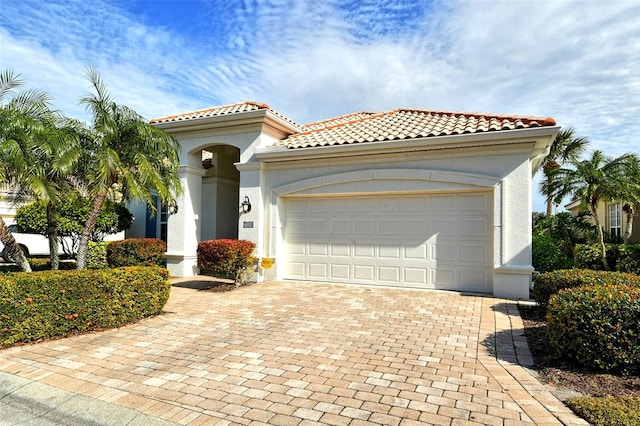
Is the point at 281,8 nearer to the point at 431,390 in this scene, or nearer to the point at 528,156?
the point at 528,156

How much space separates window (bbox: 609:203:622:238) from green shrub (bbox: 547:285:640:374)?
562 inches

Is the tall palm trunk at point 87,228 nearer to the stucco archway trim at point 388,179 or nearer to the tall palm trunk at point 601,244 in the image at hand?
the stucco archway trim at point 388,179

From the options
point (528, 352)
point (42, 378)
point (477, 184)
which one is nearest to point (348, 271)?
point (477, 184)

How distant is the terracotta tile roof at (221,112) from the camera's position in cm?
1188

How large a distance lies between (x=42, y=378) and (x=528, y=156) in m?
9.76

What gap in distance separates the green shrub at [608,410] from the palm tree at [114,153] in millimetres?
7568

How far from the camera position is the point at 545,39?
29.5ft

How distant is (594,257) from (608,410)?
962cm

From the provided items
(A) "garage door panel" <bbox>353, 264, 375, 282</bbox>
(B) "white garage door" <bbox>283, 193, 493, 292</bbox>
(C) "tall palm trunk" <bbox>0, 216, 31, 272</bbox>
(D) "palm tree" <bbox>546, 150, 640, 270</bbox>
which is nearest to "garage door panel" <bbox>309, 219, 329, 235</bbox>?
(B) "white garage door" <bbox>283, 193, 493, 292</bbox>

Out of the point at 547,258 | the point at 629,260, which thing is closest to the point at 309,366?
the point at 547,258

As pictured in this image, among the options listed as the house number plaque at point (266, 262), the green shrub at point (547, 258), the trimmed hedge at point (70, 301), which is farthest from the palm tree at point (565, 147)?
the trimmed hedge at point (70, 301)

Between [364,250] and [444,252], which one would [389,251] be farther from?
[444,252]

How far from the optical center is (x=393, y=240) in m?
10.5

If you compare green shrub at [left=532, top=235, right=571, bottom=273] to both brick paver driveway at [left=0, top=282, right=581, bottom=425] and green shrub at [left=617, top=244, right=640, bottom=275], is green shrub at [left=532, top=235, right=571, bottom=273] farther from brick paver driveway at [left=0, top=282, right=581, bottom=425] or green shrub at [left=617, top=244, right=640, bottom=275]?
brick paver driveway at [left=0, top=282, right=581, bottom=425]
